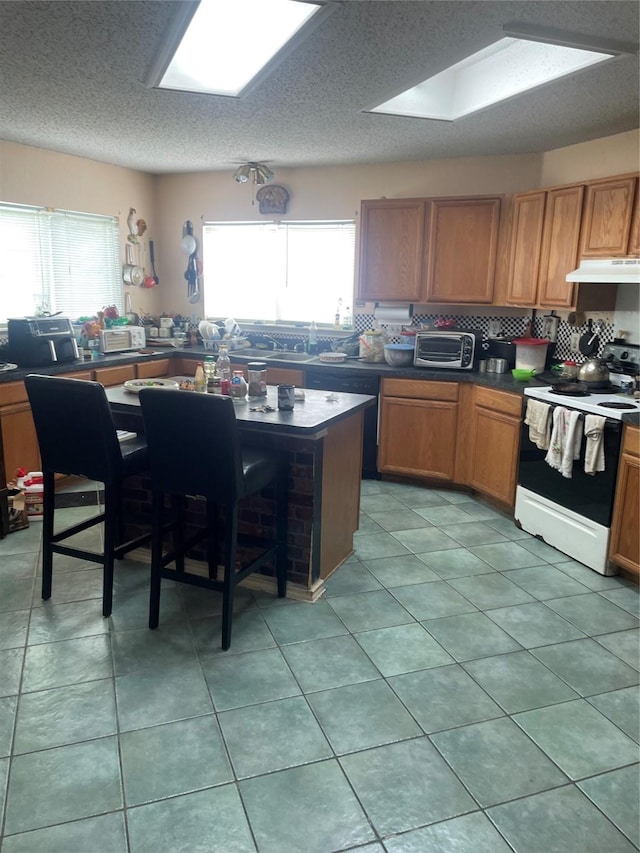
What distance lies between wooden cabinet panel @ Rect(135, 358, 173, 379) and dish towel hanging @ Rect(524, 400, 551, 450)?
3.00 meters

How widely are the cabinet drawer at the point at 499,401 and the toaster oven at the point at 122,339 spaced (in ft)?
9.29

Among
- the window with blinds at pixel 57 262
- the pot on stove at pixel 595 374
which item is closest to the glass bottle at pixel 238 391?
the pot on stove at pixel 595 374

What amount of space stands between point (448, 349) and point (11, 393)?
3.00m

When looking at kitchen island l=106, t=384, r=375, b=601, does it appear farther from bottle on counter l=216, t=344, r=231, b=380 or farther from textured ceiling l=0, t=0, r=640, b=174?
textured ceiling l=0, t=0, r=640, b=174

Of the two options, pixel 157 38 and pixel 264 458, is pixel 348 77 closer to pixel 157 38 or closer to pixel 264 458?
pixel 157 38

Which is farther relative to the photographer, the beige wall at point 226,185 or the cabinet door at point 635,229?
the beige wall at point 226,185

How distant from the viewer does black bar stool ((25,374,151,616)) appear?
8.13 feet

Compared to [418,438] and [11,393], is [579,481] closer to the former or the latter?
[418,438]

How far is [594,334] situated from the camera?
3984 millimetres

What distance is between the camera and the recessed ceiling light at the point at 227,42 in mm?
2217

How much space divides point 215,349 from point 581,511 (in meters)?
3.31

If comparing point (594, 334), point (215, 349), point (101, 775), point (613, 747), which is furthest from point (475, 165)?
point (101, 775)

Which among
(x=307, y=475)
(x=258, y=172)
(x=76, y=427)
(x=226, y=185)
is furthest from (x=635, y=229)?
(x=226, y=185)

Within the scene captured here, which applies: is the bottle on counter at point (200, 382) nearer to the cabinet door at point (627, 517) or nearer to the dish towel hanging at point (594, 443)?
the dish towel hanging at point (594, 443)
